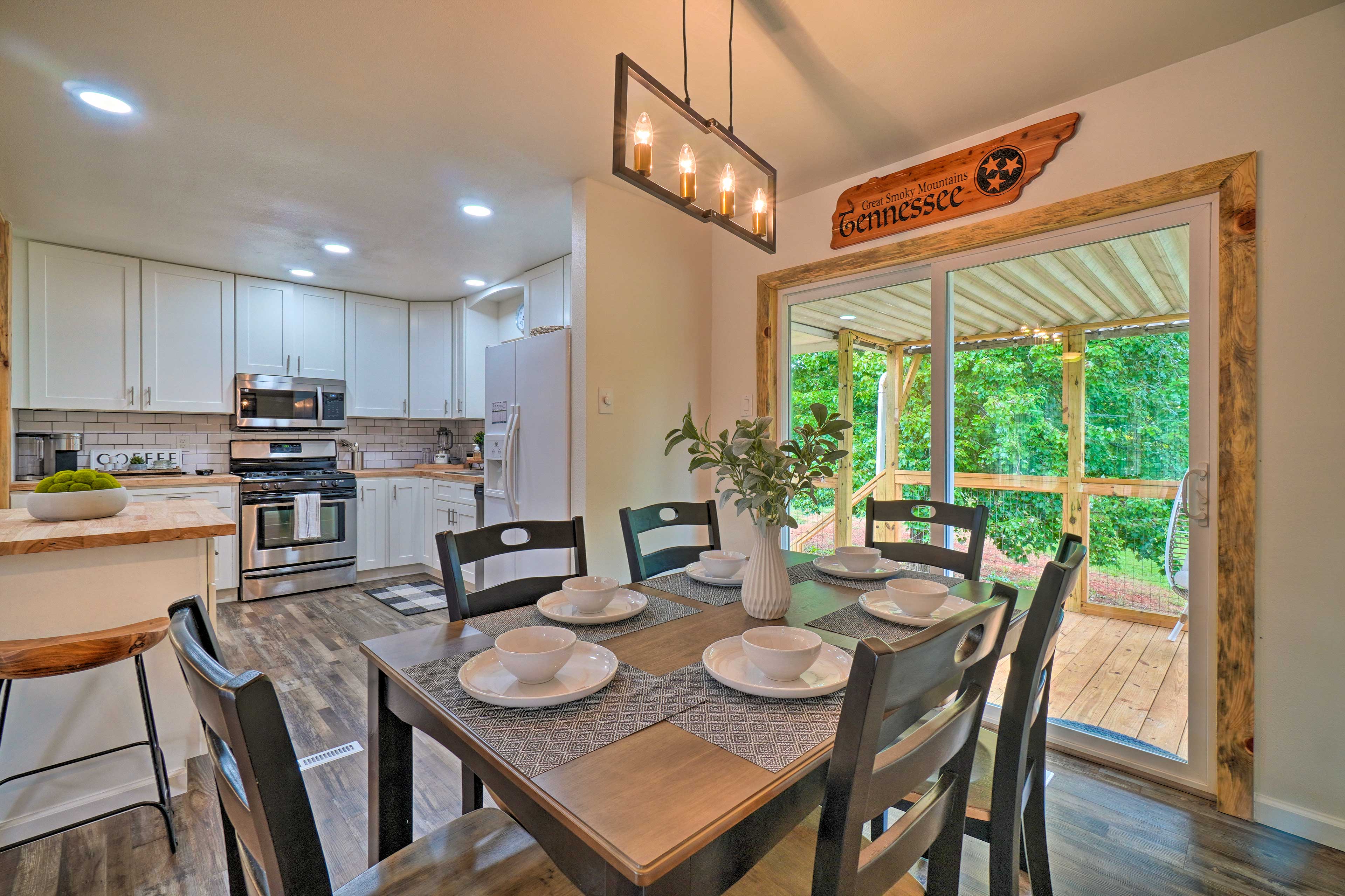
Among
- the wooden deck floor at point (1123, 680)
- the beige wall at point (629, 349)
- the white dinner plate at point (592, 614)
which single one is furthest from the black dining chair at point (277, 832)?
the beige wall at point (629, 349)

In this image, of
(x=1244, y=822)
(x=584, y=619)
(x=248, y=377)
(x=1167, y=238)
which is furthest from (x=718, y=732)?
(x=248, y=377)

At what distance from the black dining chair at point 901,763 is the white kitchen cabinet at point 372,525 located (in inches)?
177

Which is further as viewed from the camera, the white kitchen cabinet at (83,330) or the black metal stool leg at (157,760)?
the white kitchen cabinet at (83,330)

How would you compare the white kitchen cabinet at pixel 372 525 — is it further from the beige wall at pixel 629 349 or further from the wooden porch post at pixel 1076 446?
the wooden porch post at pixel 1076 446

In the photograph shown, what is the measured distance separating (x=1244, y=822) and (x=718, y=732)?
2.12 meters

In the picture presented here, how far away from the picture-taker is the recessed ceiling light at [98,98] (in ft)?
6.89

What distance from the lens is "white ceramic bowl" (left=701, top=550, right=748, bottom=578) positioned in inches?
67.4

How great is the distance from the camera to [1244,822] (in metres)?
1.85

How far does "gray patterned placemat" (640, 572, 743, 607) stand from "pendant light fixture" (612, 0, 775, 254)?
0.95 metres

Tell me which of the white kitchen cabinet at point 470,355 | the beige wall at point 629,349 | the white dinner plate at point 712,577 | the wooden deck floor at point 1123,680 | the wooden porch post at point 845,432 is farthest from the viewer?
the white kitchen cabinet at point 470,355

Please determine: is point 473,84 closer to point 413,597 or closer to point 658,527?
point 658,527

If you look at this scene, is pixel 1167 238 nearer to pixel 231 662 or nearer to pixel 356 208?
pixel 356 208

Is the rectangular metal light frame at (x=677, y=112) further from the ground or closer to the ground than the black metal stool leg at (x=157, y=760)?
further from the ground

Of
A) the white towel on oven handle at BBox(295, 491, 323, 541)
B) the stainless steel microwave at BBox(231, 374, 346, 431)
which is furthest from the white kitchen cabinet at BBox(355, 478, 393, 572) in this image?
the stainless steel microwave at BBox(231, 374, 346, 431)
